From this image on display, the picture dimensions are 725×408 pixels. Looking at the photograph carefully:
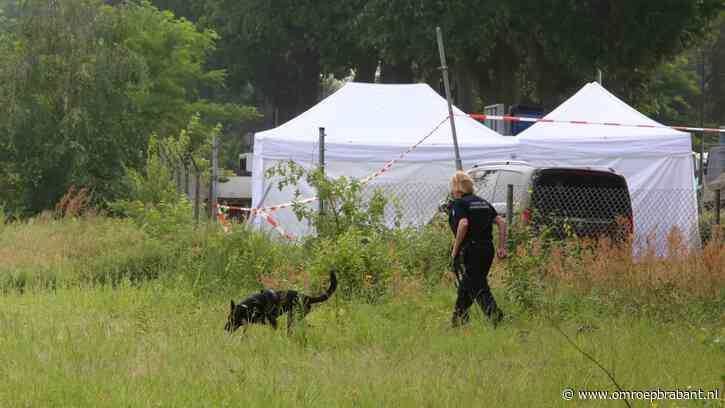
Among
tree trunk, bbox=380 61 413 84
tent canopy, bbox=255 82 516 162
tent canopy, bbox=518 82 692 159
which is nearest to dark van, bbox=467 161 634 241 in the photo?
tent canopy, bbox=255 82 516 162

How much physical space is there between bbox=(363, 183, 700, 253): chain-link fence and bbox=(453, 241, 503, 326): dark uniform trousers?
1681 millimetres

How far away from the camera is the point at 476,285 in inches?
388

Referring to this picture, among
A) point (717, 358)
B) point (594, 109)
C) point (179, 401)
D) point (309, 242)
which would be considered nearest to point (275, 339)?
point (179, 401)

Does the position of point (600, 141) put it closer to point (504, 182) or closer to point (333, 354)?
point (504, 182)

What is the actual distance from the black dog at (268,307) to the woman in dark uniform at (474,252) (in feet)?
4.68

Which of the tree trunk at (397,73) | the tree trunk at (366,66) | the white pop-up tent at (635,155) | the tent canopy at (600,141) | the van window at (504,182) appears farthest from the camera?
the tree trunk at (366,66)

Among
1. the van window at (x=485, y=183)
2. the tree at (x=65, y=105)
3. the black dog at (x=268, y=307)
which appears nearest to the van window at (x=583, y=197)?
the van window at (x=485, y=183)

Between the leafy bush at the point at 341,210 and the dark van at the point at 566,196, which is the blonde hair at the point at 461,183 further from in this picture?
the dark van at the point at 566,196

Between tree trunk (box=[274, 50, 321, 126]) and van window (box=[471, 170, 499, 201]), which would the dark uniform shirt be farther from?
tree trunk (box=[274, 50, 321, 126])

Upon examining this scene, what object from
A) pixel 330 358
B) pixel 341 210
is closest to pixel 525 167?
pixel 341 210

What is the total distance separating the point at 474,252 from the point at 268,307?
76.5 inches

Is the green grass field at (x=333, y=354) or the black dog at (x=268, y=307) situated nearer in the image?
the green grass field at (x=333, y=354)

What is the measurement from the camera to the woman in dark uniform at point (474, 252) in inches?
388

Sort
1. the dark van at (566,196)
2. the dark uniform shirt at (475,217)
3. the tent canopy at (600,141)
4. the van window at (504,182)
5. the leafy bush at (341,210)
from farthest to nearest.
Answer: the tent canopy at (600,141)
the van window at (504,182)
the dark van at (566,196)
the leafy bush at (341,210)
the dark uniform shirt at (475,217)
